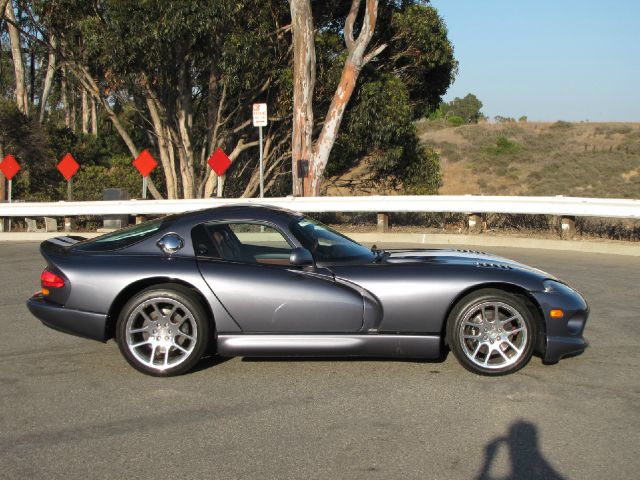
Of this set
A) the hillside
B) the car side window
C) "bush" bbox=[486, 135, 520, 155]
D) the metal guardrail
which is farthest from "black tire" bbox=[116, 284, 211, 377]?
"bush" bbox=[486, 135, 520, 155]

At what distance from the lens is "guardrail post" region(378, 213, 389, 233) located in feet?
56.1

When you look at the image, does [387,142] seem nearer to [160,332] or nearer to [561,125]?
[160,332]

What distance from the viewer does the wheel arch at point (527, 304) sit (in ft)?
19.9

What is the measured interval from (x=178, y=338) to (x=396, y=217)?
12.6 m

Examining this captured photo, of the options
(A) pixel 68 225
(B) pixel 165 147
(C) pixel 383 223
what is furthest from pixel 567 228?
(B) pixel 165 147

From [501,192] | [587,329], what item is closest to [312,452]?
[587,329]

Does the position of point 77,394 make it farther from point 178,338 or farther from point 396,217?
point 396,217

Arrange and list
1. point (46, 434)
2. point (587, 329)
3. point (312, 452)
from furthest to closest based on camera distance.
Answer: point (587, 329) → point (46, 434) → point (312, 452)

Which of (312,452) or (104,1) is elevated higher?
(104,1)

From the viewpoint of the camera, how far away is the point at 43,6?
24.2 m

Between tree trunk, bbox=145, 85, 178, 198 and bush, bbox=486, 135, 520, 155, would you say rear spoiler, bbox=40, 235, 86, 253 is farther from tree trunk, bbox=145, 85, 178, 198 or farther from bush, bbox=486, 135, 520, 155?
bush, bbox=486, 135, 520, 155

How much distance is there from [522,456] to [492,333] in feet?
5.36

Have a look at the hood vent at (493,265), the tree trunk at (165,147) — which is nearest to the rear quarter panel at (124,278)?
the hood vent at (493,265)

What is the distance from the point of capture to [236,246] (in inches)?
260
